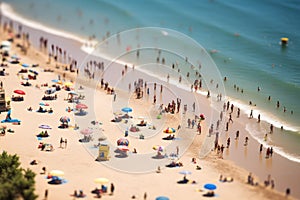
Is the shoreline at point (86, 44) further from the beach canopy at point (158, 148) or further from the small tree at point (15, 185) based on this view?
the small tree at point (15, 185)

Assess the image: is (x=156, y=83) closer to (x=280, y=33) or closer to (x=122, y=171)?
(x=122, y=171)

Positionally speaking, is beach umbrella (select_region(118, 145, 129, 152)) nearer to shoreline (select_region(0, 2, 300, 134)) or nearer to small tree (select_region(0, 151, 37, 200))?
small tree (select_region(0, 151, 37, 200))

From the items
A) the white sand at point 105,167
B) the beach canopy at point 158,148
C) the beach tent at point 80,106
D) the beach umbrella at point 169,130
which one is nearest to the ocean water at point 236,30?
the white sand at point 105,167

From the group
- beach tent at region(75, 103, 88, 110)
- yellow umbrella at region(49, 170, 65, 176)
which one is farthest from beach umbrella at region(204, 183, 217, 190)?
beach tent at region(75, 103, 88, 110)

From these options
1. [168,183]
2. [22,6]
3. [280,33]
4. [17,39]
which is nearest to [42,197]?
[168,183]

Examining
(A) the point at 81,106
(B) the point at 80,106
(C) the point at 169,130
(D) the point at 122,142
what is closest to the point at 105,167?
(D) the point at 122,142
